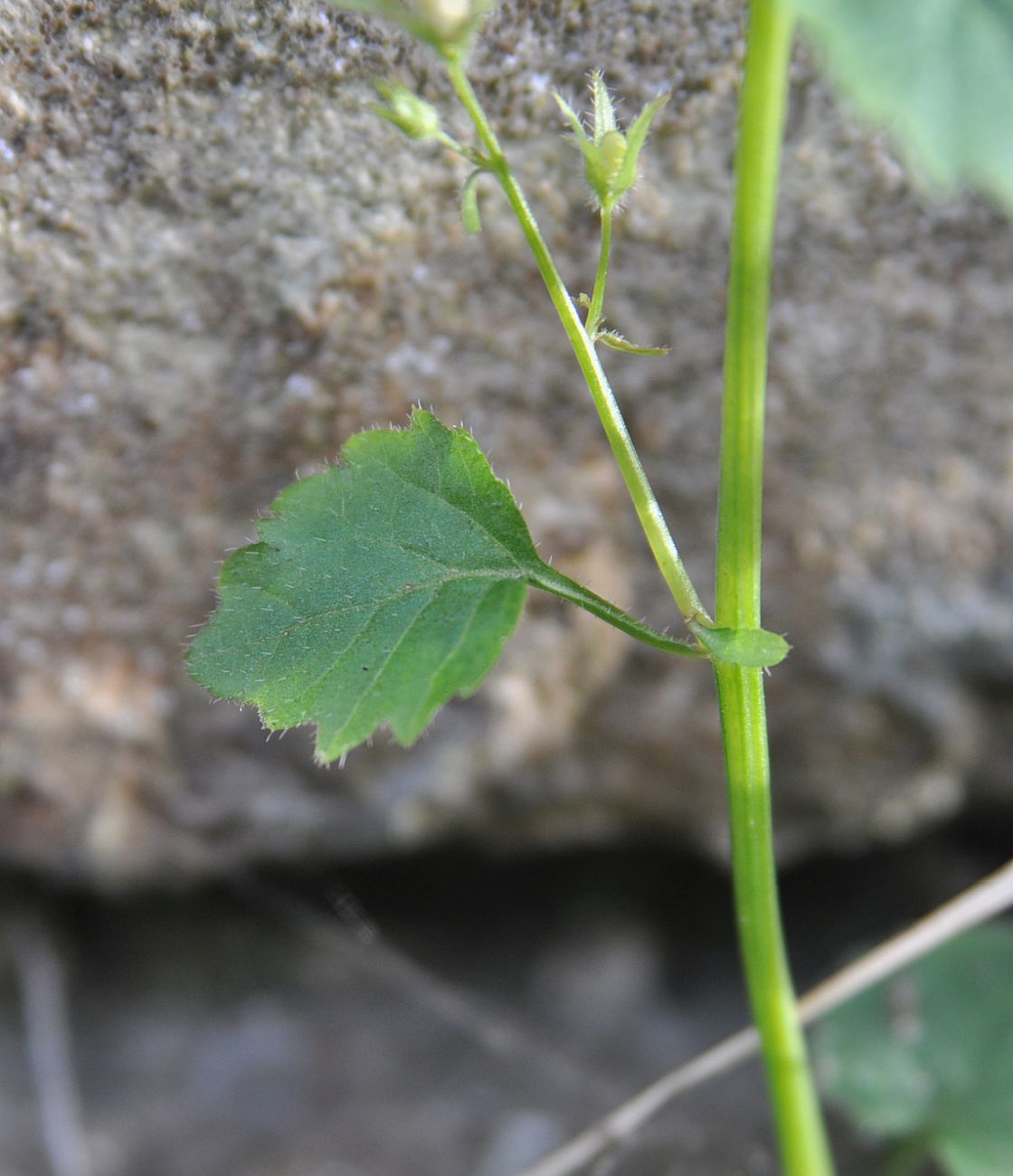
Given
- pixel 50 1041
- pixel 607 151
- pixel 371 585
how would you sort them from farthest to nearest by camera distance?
pixel 50 1041 → pixel 371 585 → pixel 607 151

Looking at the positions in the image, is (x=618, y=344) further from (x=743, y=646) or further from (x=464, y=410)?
(x=464, y=410)

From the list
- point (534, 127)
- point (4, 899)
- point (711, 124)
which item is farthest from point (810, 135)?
point (4, 899)

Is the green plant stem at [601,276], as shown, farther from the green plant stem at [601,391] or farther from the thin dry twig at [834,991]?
the thin dry twig at [834,991]

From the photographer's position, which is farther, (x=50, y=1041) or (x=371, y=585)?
(x=50, y=1041)

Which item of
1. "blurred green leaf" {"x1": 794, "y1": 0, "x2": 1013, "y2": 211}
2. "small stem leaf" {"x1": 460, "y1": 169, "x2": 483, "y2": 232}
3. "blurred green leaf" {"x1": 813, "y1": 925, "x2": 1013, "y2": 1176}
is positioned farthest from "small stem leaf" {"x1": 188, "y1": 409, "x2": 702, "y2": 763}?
"blurred green leaf" {"x1": 813, "y1": 925, "x2": 1013, "y2": 1176}

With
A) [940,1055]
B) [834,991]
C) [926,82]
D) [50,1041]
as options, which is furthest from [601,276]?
[50,1041]

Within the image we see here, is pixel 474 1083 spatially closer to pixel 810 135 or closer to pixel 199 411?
pixel 199 411

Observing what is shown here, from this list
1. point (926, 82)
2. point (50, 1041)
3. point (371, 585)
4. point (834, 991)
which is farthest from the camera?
point (50, 1041)
